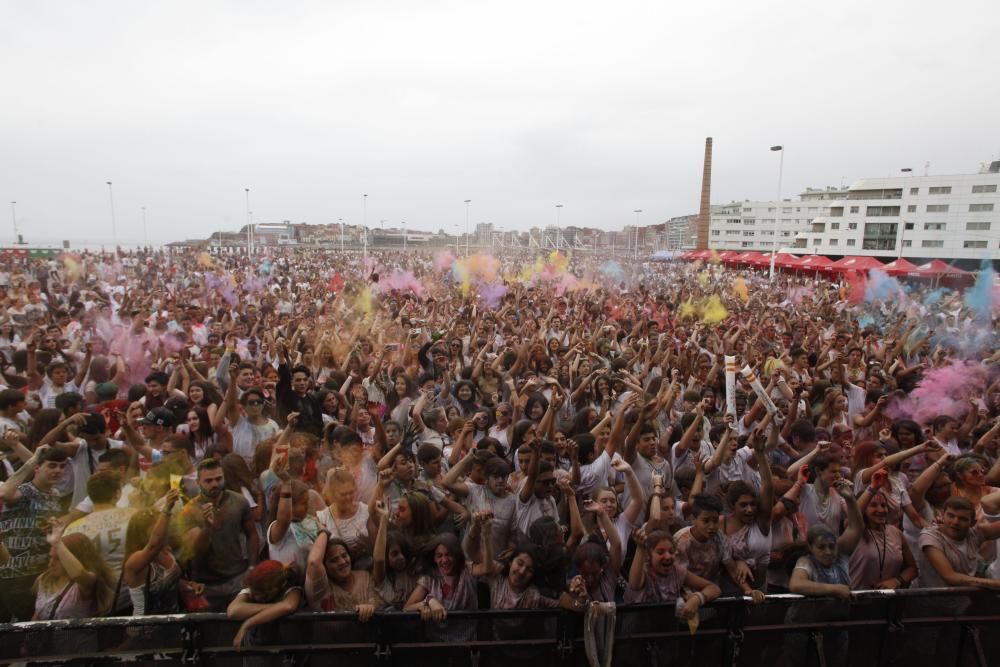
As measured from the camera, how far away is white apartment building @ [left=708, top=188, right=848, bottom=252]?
91.9 m

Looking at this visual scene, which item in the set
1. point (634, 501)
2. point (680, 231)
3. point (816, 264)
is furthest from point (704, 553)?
point (680, 231)

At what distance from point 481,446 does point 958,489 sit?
3197 mm

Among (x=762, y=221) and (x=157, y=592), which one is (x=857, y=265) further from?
(x=762, y=221)

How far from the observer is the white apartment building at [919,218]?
56.2m

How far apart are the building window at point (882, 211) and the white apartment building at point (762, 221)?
2564 centimetres

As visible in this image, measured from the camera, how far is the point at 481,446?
4.29m

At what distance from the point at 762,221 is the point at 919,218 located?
1438 inches

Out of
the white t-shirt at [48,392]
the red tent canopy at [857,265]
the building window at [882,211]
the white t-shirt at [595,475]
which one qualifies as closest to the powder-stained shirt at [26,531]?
the white t-shirt at [48,392]

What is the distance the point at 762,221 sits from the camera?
3775 inches

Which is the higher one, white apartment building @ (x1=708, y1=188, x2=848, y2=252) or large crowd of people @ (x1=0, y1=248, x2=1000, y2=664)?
white apartment building @ (x1=708, y1=188, x2=848, y2=252)

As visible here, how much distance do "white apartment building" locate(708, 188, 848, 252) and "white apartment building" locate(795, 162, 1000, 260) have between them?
78.6ft

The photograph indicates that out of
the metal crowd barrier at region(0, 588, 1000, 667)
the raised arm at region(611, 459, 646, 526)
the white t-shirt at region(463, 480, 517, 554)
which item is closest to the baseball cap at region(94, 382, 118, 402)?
the metal crowd barrier at region(0, 588, 1000, 667)

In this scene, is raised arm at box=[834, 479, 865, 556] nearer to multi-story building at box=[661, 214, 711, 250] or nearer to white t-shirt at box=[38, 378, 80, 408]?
white t-shirt at box=[38, 378, 80, 408]

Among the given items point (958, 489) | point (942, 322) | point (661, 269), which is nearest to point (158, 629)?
point (958, 489)
